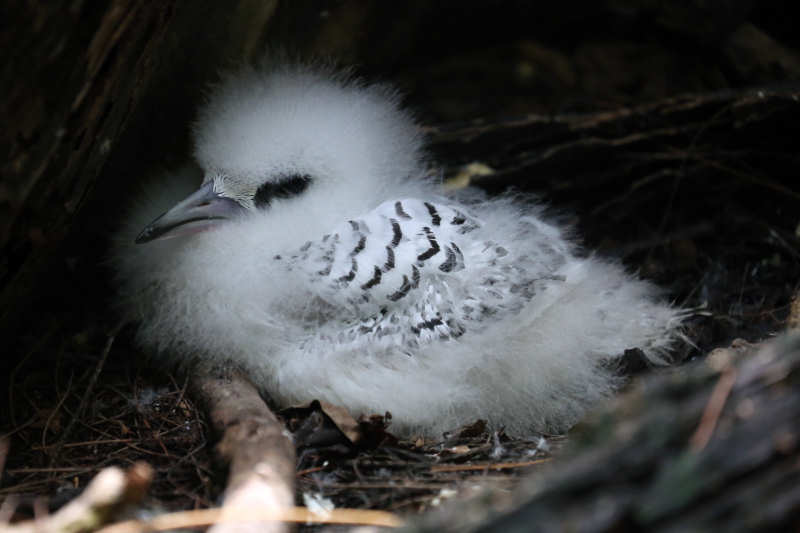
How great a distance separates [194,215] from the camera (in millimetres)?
2414

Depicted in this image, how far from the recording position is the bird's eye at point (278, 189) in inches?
99.0

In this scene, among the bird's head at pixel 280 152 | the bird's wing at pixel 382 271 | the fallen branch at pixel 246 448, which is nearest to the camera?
the fallen branch at pixel 246 448

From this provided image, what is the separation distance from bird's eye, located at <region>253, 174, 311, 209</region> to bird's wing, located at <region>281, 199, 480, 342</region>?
257 mm

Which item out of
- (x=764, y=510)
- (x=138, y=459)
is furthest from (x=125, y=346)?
(x=764, y=510)

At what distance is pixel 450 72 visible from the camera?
4504 millimetres

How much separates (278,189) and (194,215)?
0.96 ft

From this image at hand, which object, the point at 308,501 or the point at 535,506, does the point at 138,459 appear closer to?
the point at 308,501

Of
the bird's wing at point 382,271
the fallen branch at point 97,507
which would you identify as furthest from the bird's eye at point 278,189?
the fallen branch at point 97,507

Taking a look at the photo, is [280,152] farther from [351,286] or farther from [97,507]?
[97,507]

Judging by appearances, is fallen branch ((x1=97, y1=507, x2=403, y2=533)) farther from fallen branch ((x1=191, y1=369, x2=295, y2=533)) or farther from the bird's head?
the bird's head

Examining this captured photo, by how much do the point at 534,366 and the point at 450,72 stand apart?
2.58 meters

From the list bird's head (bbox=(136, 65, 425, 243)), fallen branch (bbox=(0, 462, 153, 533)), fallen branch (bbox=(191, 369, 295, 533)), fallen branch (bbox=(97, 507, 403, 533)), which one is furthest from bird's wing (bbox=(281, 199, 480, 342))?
fallen branch (bbox=(0, 462, 153, 533))

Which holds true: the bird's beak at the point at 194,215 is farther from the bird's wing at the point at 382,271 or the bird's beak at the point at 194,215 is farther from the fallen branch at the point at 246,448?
the fallen branch at the point at 246,448

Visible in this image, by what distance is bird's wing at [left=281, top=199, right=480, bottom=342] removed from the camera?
2291mm
